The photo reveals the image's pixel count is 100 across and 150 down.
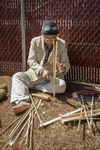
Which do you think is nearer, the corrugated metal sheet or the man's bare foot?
the man's bare foot

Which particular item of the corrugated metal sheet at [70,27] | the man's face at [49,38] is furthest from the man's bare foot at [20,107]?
the corrugated metal sheet at [70,27]

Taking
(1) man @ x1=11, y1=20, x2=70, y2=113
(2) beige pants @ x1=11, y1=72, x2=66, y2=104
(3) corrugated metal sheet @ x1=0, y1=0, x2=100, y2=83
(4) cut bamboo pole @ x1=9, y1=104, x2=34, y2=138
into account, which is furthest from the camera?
(3) corrugated metal sheet @ x1=0, y1=0, x2=100, y2=83

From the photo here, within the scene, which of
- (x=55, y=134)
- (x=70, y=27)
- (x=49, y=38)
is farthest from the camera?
(x=70, y=27)

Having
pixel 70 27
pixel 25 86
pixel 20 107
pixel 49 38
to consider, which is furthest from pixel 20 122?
pixel 70 27

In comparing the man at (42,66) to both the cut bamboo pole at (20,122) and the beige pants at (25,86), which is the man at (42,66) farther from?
the cut bamboo pole at (20,122)

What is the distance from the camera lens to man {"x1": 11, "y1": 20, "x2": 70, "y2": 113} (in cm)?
273

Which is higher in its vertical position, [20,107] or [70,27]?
[70,27]

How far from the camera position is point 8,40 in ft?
13.1

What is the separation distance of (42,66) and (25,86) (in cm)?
52

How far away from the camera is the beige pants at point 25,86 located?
8.51 ft

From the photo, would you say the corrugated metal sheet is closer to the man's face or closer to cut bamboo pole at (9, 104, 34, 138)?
the man's face

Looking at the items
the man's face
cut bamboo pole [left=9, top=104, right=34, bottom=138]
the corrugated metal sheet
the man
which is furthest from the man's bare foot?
the corrugated metal sheet

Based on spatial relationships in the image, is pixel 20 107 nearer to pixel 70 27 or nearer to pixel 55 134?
pixel 55 134

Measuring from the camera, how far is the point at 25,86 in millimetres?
2814
